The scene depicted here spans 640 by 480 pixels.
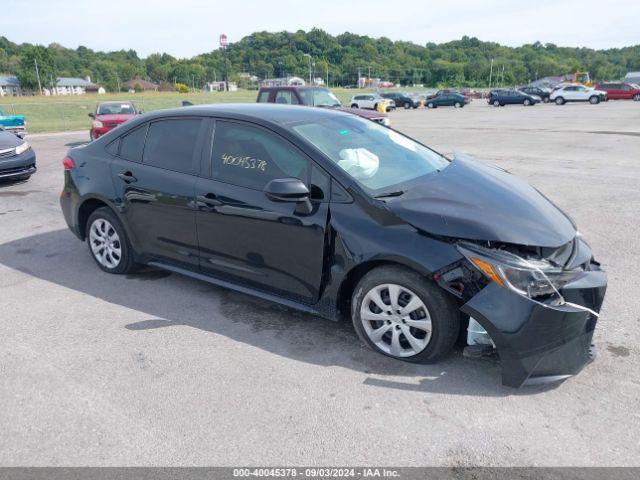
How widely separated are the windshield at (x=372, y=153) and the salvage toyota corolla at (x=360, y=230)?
17 millimetres

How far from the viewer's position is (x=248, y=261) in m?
4.08

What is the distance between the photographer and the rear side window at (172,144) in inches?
175

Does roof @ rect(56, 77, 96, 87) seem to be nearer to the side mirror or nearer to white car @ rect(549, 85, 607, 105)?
white car @ rect(549, 85, 607, 105)

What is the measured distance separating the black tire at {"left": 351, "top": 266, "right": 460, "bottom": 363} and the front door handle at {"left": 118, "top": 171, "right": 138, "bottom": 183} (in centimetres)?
252

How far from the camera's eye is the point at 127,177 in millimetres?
4828

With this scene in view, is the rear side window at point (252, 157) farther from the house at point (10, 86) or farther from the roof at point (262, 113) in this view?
the house at point (10, 86)

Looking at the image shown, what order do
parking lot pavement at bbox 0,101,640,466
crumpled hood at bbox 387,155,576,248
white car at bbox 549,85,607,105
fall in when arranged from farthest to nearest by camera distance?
1. white car at bbox 549,85,607,105
2. crumpled hood at bbox 387,155,576,248
3. parking lot pavement at bbox 0,101,640,466

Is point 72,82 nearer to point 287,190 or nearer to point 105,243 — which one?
point 105,243

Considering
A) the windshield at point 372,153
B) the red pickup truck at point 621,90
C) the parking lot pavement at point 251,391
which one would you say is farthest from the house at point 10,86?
the windshield at point 372,153

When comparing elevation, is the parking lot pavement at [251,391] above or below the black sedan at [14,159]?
below

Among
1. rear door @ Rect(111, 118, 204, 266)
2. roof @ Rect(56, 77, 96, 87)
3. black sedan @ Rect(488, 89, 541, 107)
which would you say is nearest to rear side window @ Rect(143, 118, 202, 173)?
rear door @ Rect(111, 118, 204, 266)

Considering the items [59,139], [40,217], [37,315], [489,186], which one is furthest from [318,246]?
[59,139]

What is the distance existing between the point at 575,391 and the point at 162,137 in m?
3.78

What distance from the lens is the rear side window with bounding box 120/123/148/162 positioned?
4852mm
